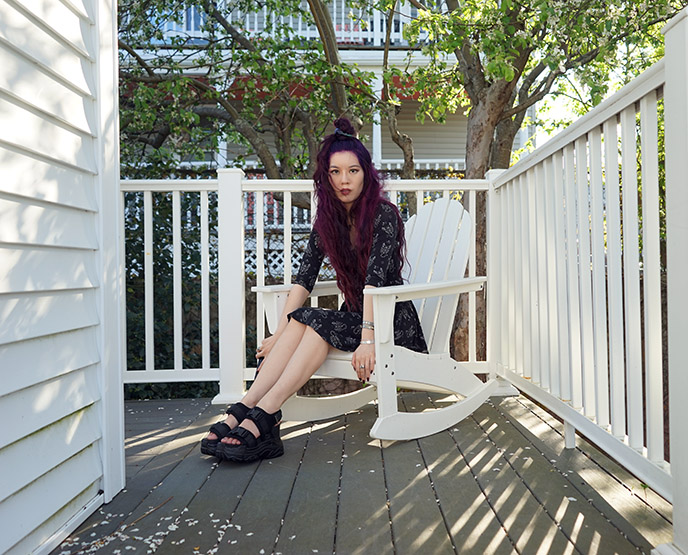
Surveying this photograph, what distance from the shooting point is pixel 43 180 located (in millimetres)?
1388

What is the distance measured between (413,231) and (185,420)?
1328 mm

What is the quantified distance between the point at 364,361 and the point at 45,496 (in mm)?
1064

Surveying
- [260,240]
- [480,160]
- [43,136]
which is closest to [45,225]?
[43,136]

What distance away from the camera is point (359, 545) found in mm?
1380

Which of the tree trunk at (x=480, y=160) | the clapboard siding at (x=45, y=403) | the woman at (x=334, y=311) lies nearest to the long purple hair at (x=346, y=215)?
the woman at (x=334, y=311)

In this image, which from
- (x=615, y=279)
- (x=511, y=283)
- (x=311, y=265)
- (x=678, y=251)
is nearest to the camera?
(x=678, y=251)

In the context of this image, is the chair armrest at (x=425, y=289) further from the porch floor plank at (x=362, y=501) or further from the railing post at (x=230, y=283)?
the railing post at (x=230, y=283)

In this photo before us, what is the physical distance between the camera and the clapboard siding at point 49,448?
1232mm

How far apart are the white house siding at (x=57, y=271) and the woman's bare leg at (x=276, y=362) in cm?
50

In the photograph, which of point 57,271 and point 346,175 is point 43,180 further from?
point 346,175

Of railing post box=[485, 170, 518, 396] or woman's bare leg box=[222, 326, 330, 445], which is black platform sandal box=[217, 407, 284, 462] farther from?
railing post box=[485, 170, 518, 396]

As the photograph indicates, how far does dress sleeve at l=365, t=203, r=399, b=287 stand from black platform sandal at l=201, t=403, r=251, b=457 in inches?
24.4

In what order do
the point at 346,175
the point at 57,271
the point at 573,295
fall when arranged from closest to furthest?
the point at 57,271
the point at 573,295
the point at 346,175

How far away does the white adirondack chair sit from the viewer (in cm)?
212
